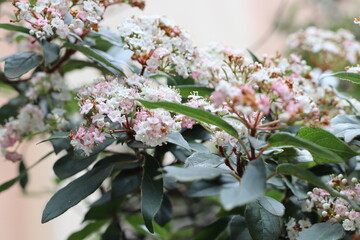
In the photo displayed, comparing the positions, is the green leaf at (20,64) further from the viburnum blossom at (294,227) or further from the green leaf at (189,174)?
the viburnum blossom at (294,227)

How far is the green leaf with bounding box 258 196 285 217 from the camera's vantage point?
0.74 metres

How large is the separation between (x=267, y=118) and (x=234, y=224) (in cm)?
24

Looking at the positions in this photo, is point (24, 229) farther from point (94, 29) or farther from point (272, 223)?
point (272, 223)

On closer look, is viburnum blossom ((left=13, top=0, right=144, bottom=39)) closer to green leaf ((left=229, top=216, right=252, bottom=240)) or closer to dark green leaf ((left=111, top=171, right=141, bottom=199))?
dark green leaf ((left=111, top=171, right=141, bottom=199))

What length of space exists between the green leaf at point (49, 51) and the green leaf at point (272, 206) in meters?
0.49

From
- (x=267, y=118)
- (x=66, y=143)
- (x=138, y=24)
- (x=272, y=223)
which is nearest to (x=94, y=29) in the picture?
(x=138, y=24)

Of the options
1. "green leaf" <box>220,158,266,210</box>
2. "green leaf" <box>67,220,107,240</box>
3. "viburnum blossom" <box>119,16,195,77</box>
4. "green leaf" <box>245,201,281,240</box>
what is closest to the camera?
"green leaf" <box>220,158,266,210</box>

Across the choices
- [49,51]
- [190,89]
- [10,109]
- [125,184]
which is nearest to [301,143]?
[190,89]

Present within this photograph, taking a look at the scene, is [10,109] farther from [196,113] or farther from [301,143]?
[301,143]

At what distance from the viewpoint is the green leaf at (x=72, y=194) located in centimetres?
80

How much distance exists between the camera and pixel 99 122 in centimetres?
77

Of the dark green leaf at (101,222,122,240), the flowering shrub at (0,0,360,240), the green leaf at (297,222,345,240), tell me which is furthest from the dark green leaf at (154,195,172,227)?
the green leaf at (297,222,345,240)

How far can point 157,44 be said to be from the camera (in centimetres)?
91

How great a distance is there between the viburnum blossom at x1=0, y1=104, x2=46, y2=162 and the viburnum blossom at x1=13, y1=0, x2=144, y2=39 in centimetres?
26
